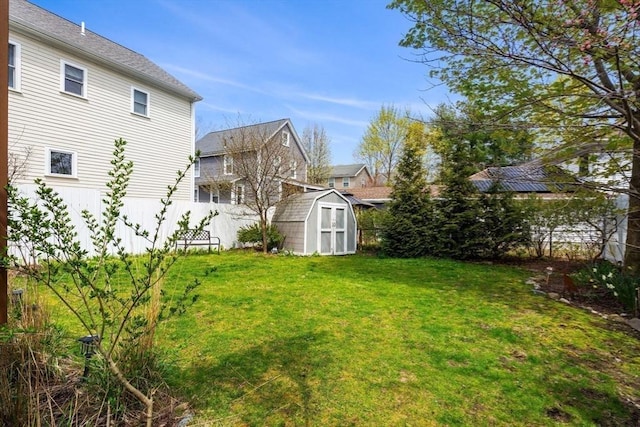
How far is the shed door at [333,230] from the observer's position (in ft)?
41.2

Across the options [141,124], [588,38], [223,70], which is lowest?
[588,38]

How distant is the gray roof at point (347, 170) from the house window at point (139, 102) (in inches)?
1129

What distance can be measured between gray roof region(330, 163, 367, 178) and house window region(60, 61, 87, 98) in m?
30.7

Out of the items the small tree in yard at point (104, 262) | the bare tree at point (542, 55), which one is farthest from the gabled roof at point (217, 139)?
the small tree in yard at point (104, 262)

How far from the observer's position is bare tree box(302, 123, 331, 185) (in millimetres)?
29597

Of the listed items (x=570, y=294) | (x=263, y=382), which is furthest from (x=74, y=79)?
(x=570, y=294)

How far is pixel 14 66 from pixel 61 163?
9.01 feet

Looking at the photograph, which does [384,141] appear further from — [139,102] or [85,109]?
[85,109]

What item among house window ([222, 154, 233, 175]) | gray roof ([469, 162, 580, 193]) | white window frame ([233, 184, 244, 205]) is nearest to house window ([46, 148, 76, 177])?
house window ([222, 154, 233, 175])

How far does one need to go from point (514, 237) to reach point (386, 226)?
13.5 ft

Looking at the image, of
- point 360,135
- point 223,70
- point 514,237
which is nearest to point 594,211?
point 514,237

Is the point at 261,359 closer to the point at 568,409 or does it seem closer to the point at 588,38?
the point at 568,409

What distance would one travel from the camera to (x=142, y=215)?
1053cm

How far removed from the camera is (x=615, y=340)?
3.98 metres
